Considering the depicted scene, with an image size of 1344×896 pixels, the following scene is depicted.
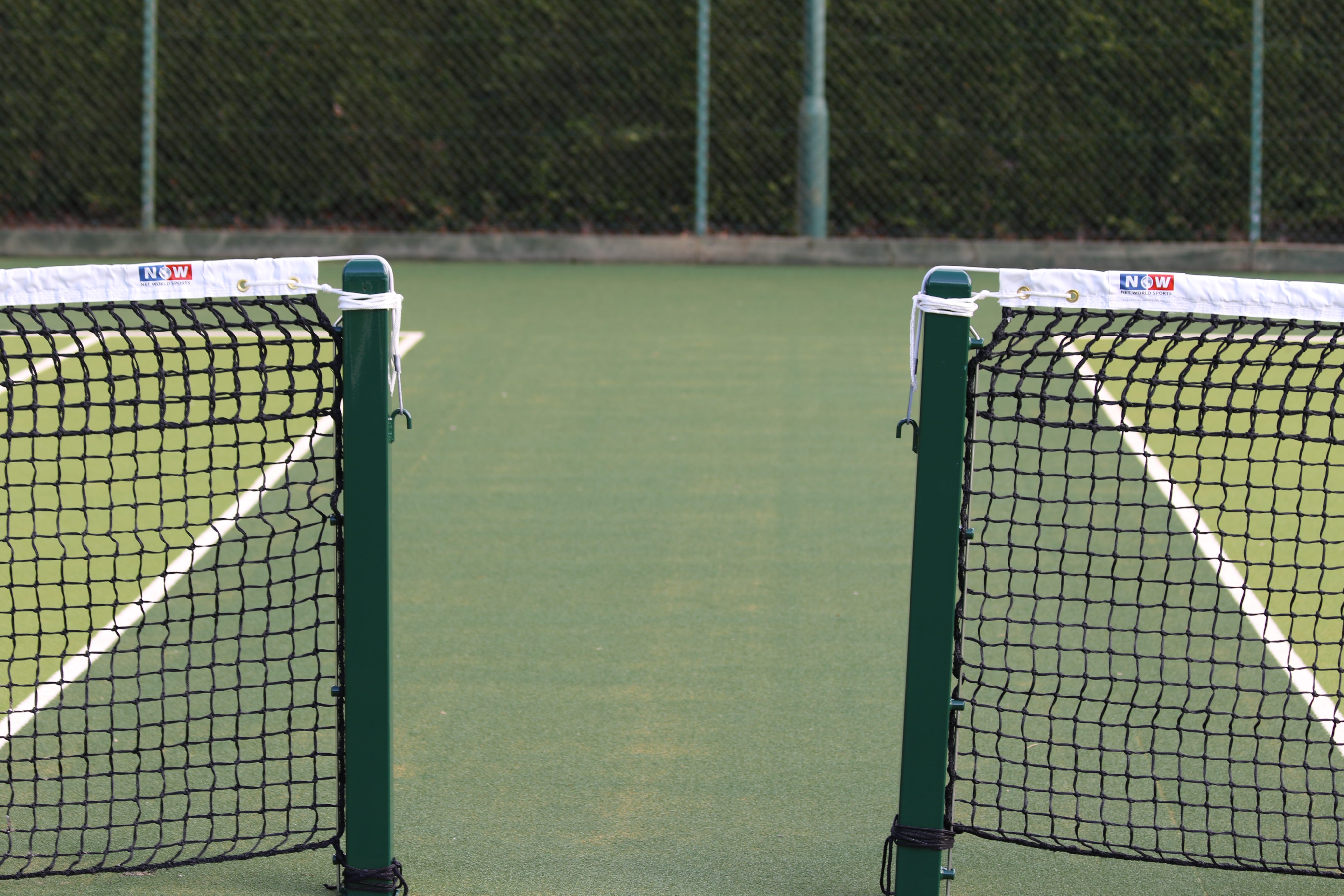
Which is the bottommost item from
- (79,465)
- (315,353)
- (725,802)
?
(725,802)

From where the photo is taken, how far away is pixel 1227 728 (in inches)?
194

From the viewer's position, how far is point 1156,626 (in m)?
5.73

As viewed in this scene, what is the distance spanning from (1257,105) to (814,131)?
A: 355 centimetres

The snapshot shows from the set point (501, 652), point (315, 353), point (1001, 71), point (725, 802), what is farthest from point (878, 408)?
point (1001, 71)

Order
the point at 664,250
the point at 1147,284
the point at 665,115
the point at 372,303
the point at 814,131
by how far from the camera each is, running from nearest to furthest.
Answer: the point at 372,303 → the point at 1147,284 → the point at 814,131 → the point at 664,250 → the point at 665,115

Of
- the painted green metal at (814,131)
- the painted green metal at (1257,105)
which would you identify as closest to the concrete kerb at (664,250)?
the painted green metal at (814,131)

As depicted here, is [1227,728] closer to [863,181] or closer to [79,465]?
[79,465]

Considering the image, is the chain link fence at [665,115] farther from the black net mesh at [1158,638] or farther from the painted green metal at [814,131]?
the black net mesh at [1158,638]

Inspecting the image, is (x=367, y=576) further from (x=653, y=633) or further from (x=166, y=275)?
(x=653, y=633)

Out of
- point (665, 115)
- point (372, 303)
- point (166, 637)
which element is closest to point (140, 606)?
point (166, 637)

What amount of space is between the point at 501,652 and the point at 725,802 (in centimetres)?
127

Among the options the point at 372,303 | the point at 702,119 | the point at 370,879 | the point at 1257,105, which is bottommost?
the point at 370,879

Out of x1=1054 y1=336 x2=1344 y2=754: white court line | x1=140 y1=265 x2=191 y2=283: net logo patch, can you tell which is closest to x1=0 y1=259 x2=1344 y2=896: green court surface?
x1=140 y1=265 x2=191 y2=283: net logo patch

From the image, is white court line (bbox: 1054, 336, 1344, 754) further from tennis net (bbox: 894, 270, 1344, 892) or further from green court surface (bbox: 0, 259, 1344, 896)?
green court surface (bbox: 0, 259, 1344, 896)
